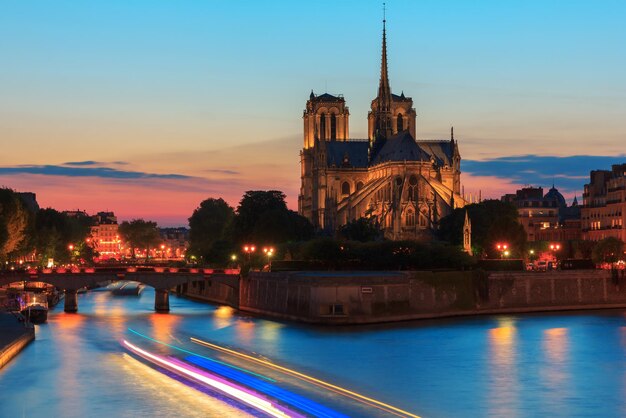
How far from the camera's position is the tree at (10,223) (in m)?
101

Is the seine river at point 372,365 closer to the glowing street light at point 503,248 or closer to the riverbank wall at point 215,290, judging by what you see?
the riverbank wall at point 215,290

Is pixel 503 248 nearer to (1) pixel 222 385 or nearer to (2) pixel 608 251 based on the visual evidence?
(2) pixel 608 251

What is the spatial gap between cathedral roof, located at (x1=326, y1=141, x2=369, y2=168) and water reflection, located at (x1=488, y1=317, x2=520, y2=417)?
314ft

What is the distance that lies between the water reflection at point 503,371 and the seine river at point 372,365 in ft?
0.18

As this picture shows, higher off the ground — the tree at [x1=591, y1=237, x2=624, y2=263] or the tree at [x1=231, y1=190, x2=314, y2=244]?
the tree at [x1=231, y1=190, x2=314, y2=244]

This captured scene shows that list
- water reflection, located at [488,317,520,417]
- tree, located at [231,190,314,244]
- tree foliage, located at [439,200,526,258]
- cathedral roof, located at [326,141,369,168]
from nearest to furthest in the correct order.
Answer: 1. water reflection, located at [488,317,520,417]
2. tree foliage, located at [439,200,526,258]
3. tree, located at [231,190,314,244]
4. cathedral roof, located at [326,141,369,168]

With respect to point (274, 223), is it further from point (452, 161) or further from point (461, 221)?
point (452, 161)

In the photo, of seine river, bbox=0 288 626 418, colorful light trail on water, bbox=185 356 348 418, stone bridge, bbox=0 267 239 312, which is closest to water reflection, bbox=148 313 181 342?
seine river, bbox=0 288 626 418

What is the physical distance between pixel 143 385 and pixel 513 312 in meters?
45.2

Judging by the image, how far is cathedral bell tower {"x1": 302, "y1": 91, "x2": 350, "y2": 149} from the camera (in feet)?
593

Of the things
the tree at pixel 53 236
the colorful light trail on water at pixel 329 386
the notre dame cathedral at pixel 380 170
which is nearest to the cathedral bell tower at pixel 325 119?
the notre dame cathedral at pixel 380 170

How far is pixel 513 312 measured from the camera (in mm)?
89062

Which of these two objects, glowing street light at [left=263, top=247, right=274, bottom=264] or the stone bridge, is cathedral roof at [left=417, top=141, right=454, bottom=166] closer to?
glowing street light at [left=263, top=247, right=274, bottom=264]

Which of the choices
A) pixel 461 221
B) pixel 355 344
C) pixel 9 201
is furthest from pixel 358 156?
pixel 355 344
